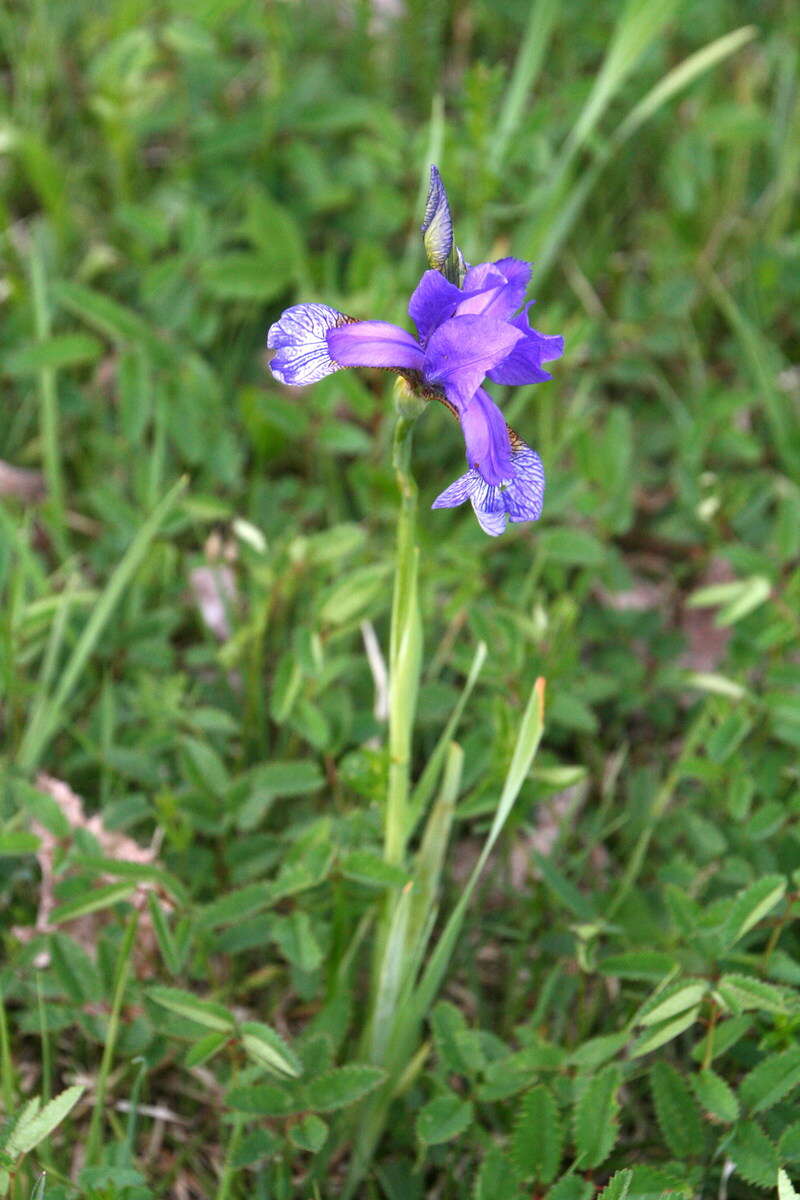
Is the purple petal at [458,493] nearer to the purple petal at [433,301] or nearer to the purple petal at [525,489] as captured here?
the purple petal at [525,489]

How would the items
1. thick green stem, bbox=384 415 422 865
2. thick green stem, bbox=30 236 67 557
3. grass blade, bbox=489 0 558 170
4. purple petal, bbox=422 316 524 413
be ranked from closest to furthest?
purple petal, bbox=422 316 524 413, thick green stem, bbox=384 415 422 865, thick green stem, bbox=30 236 67 557, grass blade, bbox=489 0 558 170

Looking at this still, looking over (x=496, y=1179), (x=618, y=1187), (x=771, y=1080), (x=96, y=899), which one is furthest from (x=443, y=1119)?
(x=96, y=899)

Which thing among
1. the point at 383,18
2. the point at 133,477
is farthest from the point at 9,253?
the point at 383,18

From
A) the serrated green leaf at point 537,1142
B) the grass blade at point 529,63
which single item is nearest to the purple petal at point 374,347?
the serrated green leaf at point 537,1142

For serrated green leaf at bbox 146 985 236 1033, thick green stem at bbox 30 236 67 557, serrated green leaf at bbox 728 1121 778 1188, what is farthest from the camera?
thick green stem at bbox 30 236 67 557

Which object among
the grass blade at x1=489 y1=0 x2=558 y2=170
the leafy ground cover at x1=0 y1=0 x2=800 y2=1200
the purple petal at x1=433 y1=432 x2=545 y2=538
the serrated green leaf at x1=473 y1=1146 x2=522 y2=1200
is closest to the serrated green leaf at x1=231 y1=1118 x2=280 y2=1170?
the leafy ground cover at x1=0 y1=0 x2=800 y2=1200

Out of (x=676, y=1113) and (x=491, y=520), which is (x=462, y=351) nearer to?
(x=491, y=520)

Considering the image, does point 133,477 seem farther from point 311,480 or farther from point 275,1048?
point 275,1048

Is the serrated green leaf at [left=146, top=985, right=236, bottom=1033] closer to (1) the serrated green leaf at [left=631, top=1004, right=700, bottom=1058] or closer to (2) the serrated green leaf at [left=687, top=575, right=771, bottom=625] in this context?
(1) the serrated green leaf at [left=631, top=1004, right=700, bottom=1058]
